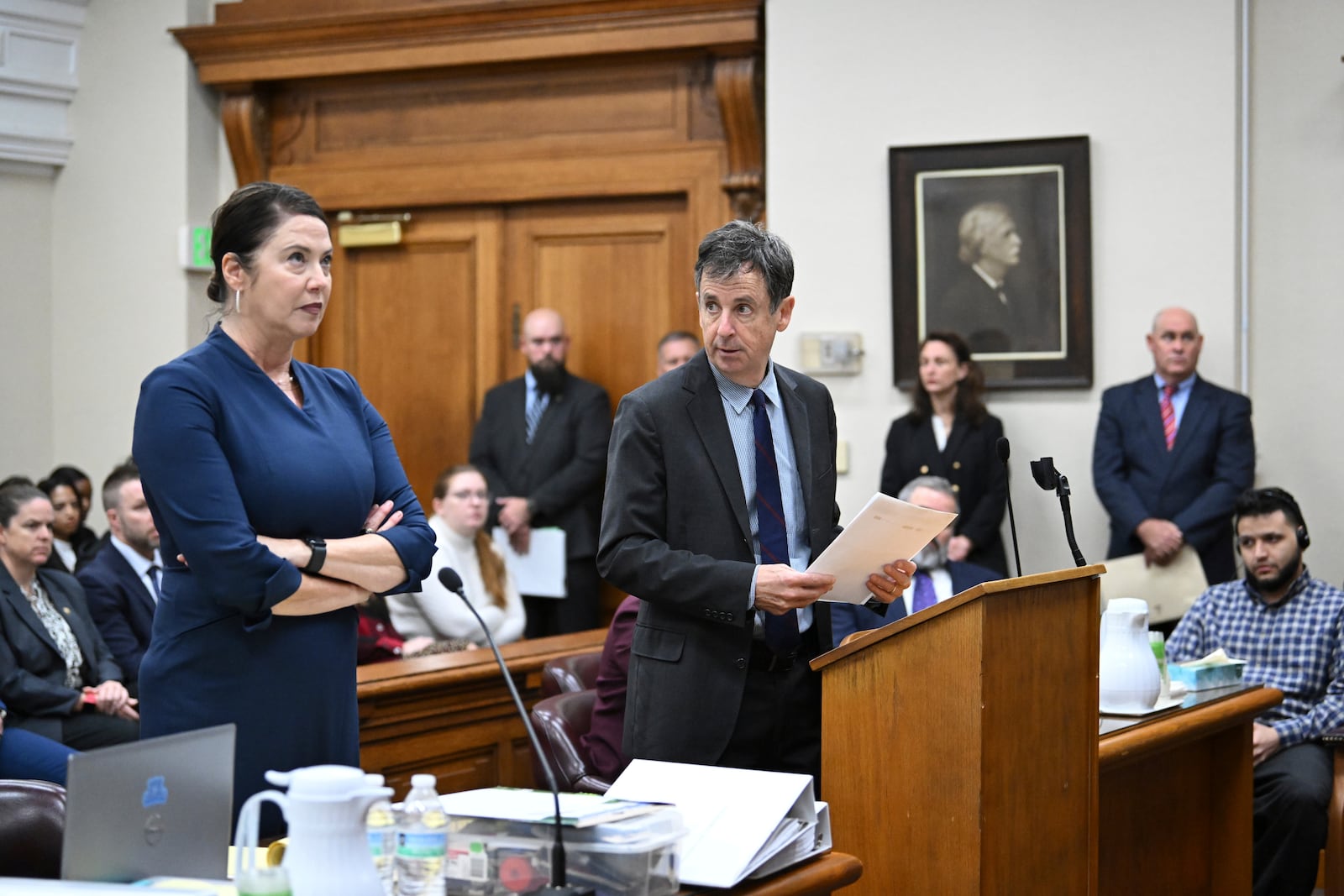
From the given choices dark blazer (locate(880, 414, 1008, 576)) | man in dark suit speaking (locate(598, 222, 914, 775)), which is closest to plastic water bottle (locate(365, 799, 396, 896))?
man in dark suit speaking (locate(598, 222, 914, 775))

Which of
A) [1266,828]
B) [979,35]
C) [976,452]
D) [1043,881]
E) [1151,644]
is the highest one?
[979,35]

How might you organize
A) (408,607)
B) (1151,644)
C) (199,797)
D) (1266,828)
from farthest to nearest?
(408,607) → (1266,828) → (1151,644) → (199,797)

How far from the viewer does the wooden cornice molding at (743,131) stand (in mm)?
5934

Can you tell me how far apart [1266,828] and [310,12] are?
200 inches

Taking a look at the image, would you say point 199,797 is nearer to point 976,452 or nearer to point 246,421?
point 246,421

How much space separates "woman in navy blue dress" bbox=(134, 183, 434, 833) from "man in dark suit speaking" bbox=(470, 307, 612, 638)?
358cm

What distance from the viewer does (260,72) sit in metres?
6.56

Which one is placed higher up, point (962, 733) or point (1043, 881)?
point (962, 733)

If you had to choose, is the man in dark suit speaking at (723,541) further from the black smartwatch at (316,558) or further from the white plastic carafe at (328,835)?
the white plastic carafe at (328,835)

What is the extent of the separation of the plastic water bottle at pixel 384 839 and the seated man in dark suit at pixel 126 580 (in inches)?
Result: 122

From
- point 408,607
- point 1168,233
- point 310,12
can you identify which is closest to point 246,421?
point 408,607

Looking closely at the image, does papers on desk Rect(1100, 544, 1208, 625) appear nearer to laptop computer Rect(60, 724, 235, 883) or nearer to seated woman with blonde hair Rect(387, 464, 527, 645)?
seated woman with blonde hair Rect(387, 464, 527, 645)

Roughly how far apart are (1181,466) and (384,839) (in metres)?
4.23

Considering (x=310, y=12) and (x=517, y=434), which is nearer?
(x=517, y=434)
